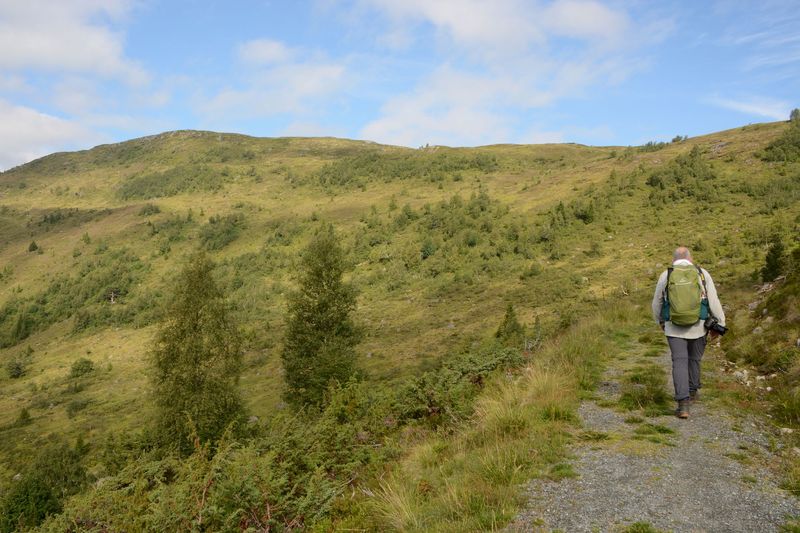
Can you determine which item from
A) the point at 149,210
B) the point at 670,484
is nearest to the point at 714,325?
the point at 670,484

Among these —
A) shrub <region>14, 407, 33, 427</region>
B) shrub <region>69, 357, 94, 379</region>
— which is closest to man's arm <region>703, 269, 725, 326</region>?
shrub <region>14, 407, 33, 427</region>

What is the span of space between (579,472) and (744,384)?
4.70 m

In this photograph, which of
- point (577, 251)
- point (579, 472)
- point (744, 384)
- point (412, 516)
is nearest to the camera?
point (412, 516)

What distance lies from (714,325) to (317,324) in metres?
18.6

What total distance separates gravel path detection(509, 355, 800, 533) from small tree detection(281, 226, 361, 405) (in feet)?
53.5

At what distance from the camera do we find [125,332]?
51.6 metres

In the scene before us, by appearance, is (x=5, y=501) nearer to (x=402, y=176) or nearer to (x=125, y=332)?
(x=125, y=332)

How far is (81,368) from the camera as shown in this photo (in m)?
42.6

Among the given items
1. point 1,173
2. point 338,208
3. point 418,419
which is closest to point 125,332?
point 338,208

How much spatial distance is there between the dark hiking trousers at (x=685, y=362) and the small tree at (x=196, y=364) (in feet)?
56.0

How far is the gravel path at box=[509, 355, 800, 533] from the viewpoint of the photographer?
3961 mm

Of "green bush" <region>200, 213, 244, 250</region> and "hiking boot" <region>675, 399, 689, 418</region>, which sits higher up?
"green bush" <region>200, 213, 244, 250</region>

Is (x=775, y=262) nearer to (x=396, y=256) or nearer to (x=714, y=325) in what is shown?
(x=714, y=325)

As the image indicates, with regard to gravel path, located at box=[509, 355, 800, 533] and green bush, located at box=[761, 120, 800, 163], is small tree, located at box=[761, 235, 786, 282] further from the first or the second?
Answer: green bush, located at box=[761, 120, 800, 163]
